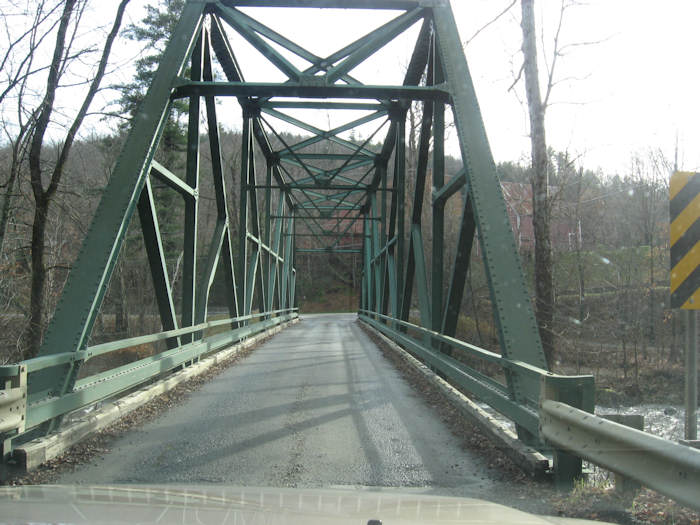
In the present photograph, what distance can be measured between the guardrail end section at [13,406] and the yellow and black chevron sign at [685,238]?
4585 millimetres

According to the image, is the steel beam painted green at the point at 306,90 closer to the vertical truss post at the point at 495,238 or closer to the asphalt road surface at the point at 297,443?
the vertical truss post at the point at 495,238

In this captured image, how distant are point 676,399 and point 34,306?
17.1 m

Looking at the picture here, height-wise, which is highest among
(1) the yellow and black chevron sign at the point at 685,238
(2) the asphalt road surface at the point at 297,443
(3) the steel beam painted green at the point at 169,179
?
(3) the steel beam painted green at the point at 169,179

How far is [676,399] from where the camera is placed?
16844 mm

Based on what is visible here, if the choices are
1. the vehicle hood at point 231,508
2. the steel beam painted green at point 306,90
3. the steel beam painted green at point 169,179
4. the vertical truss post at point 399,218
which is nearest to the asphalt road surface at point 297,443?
the vehicle hood at point 231,508

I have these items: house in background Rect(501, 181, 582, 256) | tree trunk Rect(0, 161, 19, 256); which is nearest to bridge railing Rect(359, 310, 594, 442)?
tree trunk Rect(0, 161, 19, 256)

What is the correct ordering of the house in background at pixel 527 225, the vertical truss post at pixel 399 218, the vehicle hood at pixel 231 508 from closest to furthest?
the vehicle hood at pixel 231 508
the vertical truss post at pixel 399 218
the house in background at pixel 527 225

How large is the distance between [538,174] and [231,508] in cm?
1124

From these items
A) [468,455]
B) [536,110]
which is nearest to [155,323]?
[536,110]

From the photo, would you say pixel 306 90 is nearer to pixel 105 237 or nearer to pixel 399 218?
pixel 105 237

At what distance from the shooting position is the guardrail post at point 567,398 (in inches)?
151

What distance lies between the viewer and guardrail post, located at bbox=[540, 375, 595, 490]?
12.6 feet

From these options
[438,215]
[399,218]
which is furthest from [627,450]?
[399,218]

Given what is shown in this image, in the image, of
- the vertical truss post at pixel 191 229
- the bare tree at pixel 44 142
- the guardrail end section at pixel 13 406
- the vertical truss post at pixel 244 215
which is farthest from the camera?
the vertical truss post at pixel 244 215
